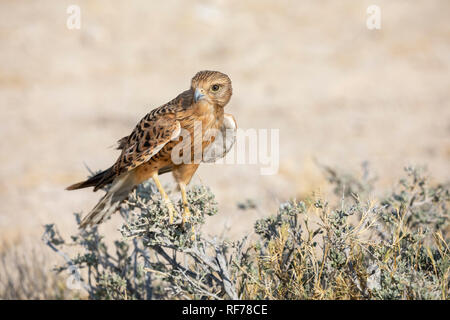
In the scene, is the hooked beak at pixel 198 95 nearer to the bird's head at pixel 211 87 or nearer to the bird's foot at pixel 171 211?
the bird's head at pixel 211 87

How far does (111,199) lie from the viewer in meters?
4.00

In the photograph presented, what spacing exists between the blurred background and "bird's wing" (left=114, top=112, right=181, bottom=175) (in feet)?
5.38

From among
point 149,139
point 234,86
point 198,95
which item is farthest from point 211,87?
point 234,86

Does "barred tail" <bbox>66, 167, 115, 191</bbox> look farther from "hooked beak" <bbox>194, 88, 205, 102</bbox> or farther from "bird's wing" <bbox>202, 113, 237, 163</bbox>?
"hooked beak" <bbox>194, 88, 205, 102</bbox>

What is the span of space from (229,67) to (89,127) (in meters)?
4.52

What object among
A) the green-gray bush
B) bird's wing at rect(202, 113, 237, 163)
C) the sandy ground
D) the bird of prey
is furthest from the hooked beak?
the sandy ground

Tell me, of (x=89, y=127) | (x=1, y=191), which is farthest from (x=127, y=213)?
(x=89, y=127)

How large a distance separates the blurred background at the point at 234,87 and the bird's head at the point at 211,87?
1.65 m

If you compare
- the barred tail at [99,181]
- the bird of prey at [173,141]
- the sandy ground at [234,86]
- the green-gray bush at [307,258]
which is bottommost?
the green-gray bush at [307,258]

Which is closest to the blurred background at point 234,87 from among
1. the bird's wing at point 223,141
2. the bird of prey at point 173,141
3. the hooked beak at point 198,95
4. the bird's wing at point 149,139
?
the bird's wing at point 223,141

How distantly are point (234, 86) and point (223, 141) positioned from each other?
923 cm

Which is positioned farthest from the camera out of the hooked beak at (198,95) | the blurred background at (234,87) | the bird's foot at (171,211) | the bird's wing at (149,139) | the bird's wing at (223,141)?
the blurred background at (234,87)

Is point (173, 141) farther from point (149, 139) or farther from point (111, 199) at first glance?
point (111, 199)

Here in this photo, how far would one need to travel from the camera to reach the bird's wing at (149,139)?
12.2ft
